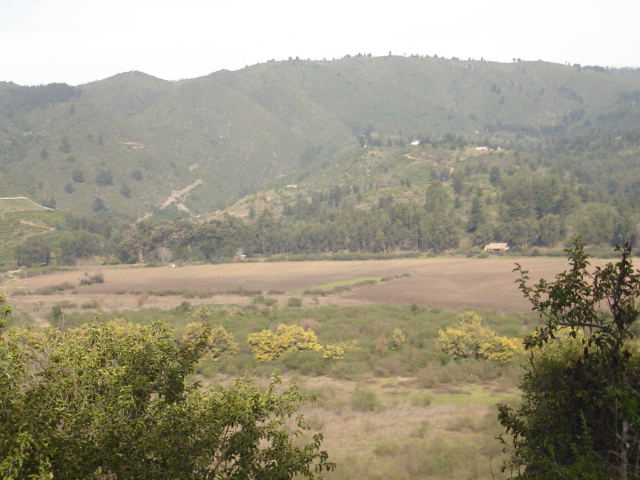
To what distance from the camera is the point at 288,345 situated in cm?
5334

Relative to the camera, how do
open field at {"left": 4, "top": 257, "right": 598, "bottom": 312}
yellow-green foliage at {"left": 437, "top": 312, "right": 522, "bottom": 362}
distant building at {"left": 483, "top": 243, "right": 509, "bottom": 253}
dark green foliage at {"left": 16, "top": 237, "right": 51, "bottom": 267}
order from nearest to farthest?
yellow-green foliage at {"left": 437, "top": 312, "right": 522, "bottom": 362}, open field at {"left": 4, "top": 257, "right": 598, "bottom": 312}, dark green foliage at {"left": 16, "top": 237, "right": 51, "bottom": 267}, distant building at {"left": 483, "top": 243, "right": 509, "bottom": 253}

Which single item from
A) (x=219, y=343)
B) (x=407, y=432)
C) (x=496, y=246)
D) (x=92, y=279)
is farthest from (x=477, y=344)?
(x=496, y=246)

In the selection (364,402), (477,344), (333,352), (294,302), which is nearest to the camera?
(364,402)

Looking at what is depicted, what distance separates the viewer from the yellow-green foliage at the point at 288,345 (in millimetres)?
51356

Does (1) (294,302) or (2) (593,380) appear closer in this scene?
(2) (593,380)

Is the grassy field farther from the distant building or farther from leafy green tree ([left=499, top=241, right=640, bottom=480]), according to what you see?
the distant building

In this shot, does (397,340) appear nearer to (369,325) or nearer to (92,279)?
(369,325)

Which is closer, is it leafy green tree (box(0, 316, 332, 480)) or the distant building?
leafy green tree (box(0, 316, 332, 480))

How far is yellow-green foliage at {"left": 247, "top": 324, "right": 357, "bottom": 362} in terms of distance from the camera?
5136cm

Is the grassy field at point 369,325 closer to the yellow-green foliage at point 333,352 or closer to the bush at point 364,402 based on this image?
the bush at point 364,402

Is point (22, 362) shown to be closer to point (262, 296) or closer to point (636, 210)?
point (262, 296)

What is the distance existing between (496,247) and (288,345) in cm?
9927

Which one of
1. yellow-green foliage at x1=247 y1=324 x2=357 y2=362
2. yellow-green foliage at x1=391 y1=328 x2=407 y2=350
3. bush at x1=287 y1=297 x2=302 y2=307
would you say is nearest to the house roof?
bush at x1=287 y1=297 x2=302 y2=307

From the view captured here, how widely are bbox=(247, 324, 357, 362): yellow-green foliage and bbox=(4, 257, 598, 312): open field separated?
29.5m
